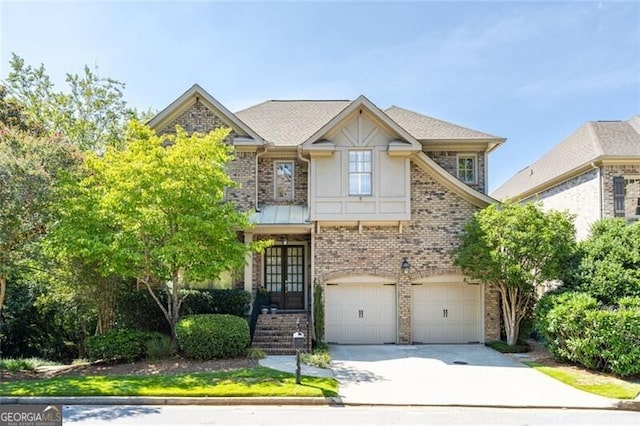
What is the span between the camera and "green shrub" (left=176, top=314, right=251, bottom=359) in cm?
1175


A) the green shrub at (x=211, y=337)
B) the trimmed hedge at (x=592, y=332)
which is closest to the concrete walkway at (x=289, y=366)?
the green shrub at (x=211, y=337)

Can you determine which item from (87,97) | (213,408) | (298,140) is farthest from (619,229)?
(87,97)

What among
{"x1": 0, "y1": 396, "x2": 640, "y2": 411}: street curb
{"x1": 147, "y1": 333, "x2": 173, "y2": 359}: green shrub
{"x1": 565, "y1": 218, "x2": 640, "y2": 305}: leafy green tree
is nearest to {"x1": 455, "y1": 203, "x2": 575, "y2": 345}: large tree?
{"x1": 565, "y1": 218, "x2": 640, "y2": 305}: leafy green tree

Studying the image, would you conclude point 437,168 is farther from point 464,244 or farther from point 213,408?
point 213,408

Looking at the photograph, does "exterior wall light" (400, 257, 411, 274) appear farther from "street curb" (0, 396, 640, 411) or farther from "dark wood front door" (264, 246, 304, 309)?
"street curb" (0, 396, 640, 411)

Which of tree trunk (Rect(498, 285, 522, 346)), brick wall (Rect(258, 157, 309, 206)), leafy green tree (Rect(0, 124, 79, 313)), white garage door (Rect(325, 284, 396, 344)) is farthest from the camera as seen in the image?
brick wall (Rect(258, 157, 309, 206))

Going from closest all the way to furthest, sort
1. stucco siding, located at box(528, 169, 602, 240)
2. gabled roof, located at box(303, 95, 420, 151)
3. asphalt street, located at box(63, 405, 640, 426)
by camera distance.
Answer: asphalt street, located at box(63, 405, 640, 426) → gabled roof, located at box(303, 95, 420, 151) → stucco siding, located at box(528, 169, 602, 240)

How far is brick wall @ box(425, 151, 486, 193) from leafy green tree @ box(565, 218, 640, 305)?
15.5 feet

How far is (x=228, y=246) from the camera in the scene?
12.3m

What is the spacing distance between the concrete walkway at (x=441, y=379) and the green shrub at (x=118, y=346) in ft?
11.7

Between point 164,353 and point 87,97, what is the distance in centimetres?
1894

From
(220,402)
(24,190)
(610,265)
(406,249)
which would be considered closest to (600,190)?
(610,265)

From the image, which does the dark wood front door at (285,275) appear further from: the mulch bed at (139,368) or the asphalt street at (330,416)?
the asphalt street at (330,416)

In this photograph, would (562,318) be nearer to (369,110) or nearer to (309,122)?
(369,110)
